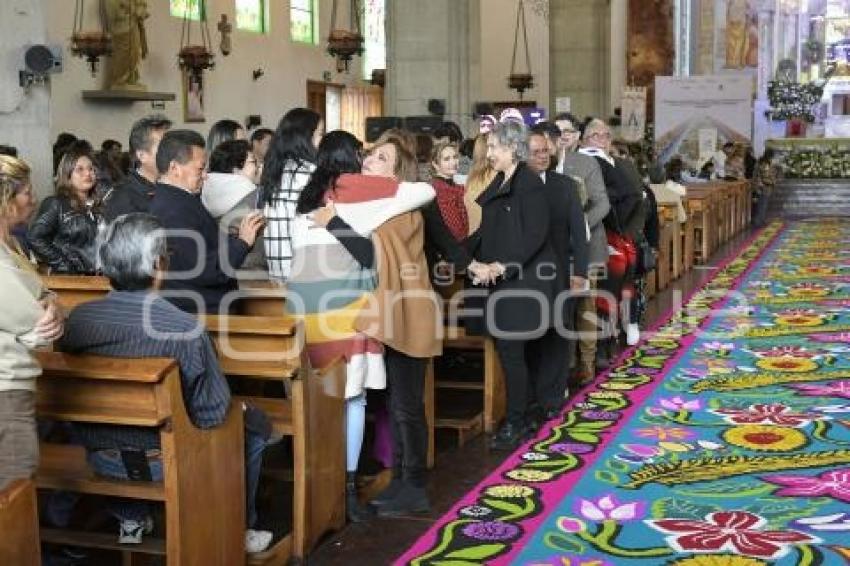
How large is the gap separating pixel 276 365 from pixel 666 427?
8.61 feet

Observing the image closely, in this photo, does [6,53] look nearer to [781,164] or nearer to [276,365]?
[276,365]

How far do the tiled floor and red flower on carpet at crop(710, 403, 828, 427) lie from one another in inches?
56.9

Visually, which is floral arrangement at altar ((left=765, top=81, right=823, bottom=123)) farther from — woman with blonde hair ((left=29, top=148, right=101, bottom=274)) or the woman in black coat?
woman with blonde hair ((left=29, top=148, right=101, bottom=274))

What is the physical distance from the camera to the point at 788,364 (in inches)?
285

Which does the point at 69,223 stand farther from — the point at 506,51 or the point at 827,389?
the point at 506,51

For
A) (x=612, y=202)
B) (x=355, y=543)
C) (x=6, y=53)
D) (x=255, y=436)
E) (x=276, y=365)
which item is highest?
(x=6, y=53)

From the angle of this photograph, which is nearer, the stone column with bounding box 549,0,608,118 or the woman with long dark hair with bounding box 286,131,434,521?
the woman with long dark hair with bounding box 286,131,434,521

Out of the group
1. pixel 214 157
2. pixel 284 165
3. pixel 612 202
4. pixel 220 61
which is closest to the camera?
pixel 284 165

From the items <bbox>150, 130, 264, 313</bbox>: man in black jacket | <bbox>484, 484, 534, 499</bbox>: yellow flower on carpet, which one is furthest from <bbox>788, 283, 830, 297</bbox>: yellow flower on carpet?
<bbox>150, 130, 264, 313</bbox>: man in black jacket

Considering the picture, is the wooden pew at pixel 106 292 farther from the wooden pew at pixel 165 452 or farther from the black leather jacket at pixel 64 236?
the wooden pew at pixel 165 452

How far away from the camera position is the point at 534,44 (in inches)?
990

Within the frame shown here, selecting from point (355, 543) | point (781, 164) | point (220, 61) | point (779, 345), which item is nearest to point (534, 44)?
point (781, 164)

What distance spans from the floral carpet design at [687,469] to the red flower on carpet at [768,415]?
0.04 feet

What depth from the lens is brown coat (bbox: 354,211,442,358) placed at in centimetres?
444
